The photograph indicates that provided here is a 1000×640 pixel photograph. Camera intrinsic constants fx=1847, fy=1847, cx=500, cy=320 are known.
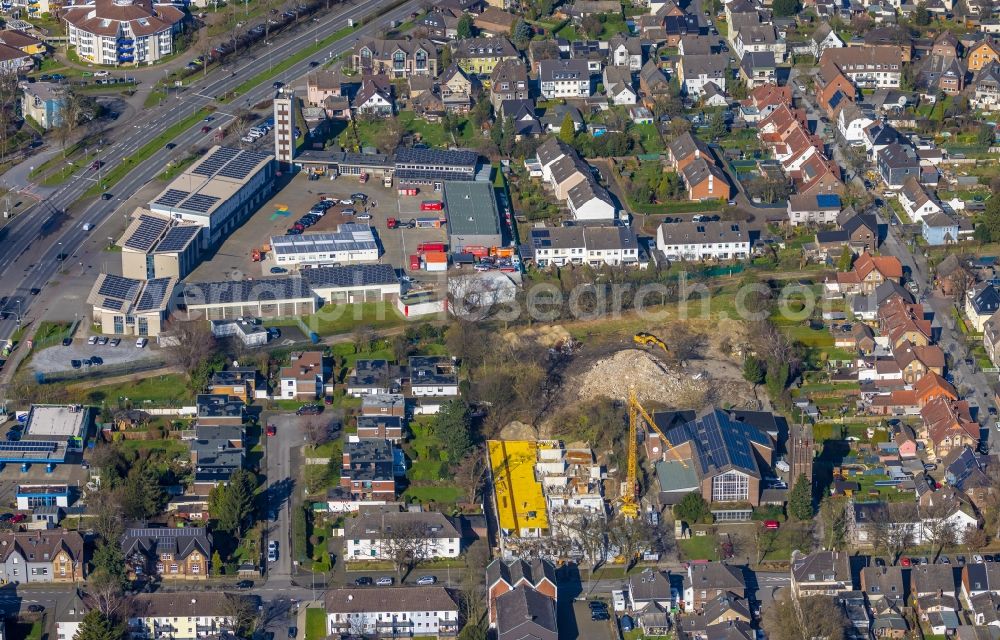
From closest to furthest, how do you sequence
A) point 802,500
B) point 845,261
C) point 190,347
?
point 802,500, point 190,347, point 845,261

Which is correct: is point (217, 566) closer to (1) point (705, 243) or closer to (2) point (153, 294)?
(2) point (153, 294)

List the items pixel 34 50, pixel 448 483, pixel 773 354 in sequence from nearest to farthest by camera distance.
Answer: pixel 448 483, pixel 773 354, pixel 34 50

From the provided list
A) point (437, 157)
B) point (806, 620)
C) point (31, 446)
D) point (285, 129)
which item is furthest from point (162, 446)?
point (437, 157)

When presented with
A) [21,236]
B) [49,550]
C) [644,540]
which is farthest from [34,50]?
[644,540]

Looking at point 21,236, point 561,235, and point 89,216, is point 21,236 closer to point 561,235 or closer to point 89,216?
point 89,216

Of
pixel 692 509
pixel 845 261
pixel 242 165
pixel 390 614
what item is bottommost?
pixel 390 614

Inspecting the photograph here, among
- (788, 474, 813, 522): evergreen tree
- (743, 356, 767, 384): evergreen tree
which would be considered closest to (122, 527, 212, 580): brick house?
(788, 474, 813, 522): evergreen tree

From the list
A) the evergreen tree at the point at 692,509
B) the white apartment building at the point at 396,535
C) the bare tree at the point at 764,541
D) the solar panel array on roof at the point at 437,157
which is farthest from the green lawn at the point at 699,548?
the solar panel array on roof at the point at 437,157

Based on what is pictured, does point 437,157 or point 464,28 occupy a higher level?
point 437,157
